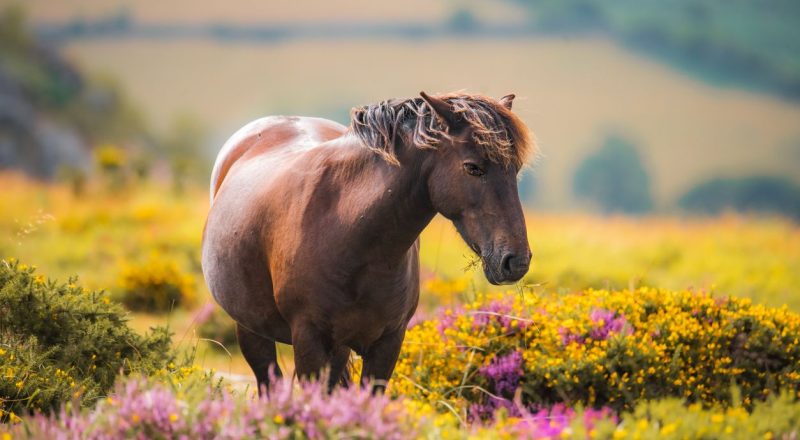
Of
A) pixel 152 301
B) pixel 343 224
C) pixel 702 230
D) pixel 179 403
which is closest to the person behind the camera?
pixel 179 403

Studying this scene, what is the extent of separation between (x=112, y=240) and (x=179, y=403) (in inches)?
523

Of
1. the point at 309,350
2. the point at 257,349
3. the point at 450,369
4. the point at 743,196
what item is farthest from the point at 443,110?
the point at 743,196

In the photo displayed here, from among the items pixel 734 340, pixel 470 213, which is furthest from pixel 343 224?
pixel 734 340

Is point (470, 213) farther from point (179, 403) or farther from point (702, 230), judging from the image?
point (702, 230)

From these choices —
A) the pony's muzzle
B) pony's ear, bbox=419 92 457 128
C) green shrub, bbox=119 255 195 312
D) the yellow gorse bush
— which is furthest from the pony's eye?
green shrub, bbox=119 255 195 312

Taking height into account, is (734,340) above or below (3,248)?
above

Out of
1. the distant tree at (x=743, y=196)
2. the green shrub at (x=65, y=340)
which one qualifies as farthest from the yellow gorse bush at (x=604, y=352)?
the distant tree at (x=743, y=196)

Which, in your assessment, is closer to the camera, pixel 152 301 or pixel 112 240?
pixel 152 301

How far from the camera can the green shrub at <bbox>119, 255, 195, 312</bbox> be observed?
1210 cm

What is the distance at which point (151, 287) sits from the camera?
1216 centimetres

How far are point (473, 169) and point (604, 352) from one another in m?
2.28

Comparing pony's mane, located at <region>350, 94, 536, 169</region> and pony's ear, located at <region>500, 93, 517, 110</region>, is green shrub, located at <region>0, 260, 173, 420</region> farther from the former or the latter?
pony's ear, located at <region>500, 93, 517, 110</region>

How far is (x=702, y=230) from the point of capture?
70.1 ft

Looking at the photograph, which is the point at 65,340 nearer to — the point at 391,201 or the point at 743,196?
the point at 391,201
